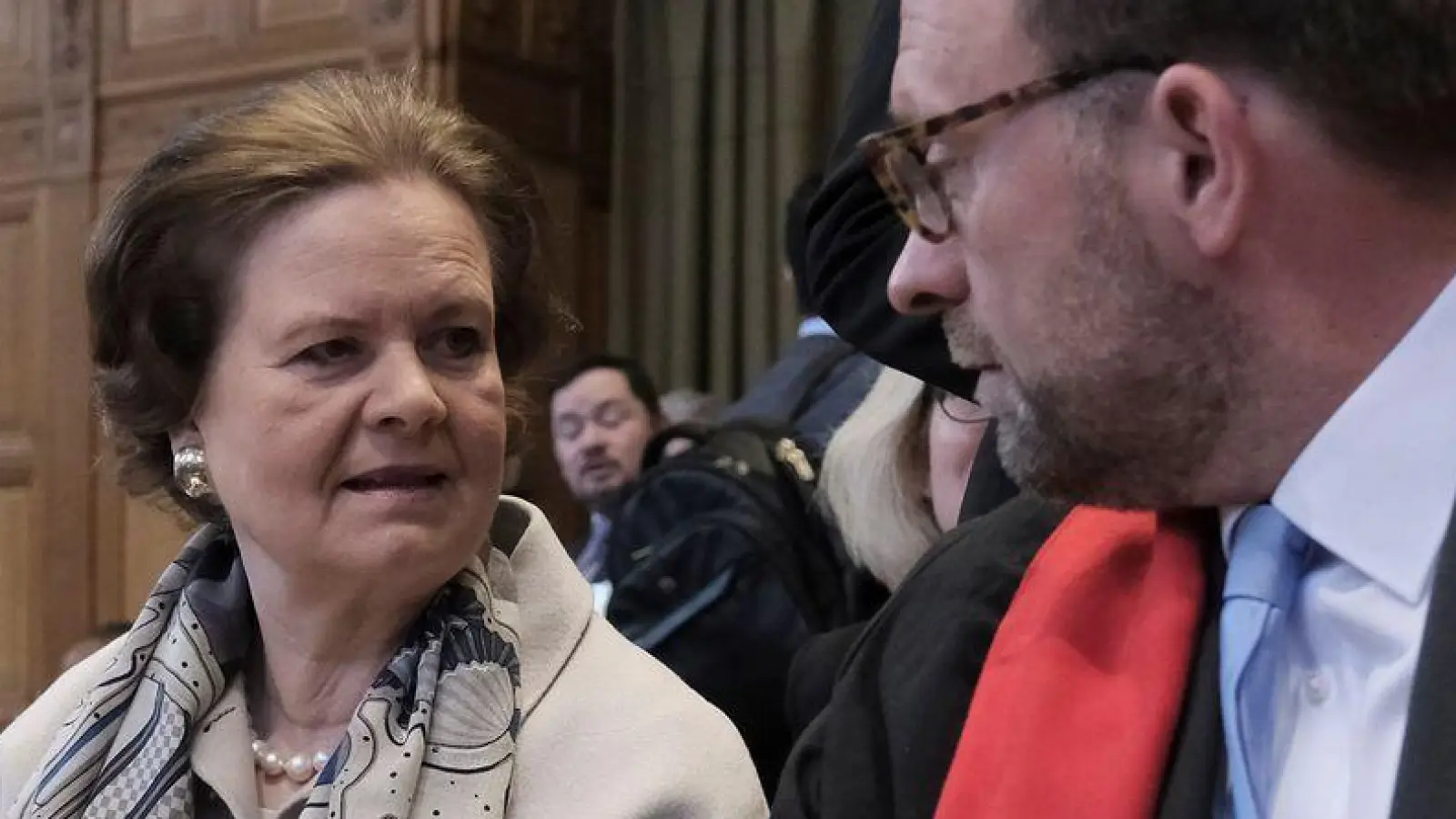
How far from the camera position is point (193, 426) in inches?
55.1

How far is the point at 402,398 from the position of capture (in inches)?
49.6

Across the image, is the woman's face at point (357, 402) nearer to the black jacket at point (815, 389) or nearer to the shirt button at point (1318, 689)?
the shirt button at point (1318, 689)

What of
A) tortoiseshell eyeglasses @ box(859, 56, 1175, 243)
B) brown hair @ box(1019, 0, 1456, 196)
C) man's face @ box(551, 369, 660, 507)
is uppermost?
brown hair @ box(1019, 0, 1456, 196)

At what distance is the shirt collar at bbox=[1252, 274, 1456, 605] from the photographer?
833mm

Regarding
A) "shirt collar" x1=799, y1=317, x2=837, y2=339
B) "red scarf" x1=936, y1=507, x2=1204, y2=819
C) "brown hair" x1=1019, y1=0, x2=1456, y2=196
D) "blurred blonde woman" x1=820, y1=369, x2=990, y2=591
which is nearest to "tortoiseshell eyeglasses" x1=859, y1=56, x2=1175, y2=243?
"brown hair" x1=1019, y1=0, x2=1456, y2=196

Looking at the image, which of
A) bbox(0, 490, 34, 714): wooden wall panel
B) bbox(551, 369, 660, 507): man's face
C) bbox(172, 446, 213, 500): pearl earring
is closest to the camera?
bbox(172, 446, 213, 500): pearl earring

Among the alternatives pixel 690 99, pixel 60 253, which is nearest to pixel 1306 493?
pixel 690 99

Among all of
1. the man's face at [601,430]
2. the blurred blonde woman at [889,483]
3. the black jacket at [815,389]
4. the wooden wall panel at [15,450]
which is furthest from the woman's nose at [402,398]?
the wooden wall panel at [15,450]

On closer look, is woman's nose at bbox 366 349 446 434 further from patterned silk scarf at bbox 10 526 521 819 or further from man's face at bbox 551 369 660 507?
man's face at bbox 551 369 660 507

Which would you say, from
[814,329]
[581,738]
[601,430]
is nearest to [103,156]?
[601,430]

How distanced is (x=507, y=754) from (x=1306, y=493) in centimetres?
64

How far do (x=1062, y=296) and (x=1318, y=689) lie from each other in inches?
9.6

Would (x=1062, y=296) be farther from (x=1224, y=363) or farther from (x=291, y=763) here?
(x=291, y=763)

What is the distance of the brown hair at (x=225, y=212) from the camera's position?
132cm
